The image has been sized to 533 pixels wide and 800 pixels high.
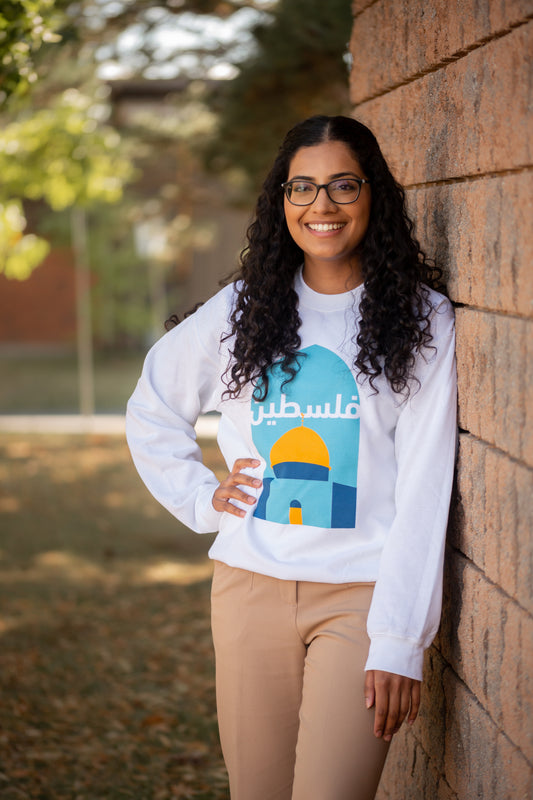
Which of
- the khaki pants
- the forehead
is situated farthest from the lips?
the khaki pants

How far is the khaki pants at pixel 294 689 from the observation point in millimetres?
2215

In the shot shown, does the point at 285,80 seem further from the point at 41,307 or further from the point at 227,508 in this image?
the point at 41,307

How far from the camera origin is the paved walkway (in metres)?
13.9

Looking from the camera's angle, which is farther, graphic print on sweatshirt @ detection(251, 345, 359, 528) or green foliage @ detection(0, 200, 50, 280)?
green foliage @ detection(0, 200, 50, 280)

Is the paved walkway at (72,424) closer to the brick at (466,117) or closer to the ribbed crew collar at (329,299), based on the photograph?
the brick at (466,117)

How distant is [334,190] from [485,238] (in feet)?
1.38

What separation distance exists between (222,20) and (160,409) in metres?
7.63

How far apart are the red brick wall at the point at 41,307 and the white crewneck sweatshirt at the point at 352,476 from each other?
87.0 ft

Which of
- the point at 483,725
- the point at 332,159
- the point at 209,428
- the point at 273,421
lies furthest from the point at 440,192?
the point at 209,428

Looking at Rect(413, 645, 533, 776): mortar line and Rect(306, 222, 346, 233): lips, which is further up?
Rect(306, 222, 346, 233): lips

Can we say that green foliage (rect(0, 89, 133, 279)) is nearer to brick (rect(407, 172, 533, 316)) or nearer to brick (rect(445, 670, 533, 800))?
brick (rect(407, 172, 533, 316))

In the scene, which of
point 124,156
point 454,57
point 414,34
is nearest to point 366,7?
point 414,34

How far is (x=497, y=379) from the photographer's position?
2137mm

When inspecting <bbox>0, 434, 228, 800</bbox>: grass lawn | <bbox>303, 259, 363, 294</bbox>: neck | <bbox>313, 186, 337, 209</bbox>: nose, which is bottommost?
<bbox>0, 434, 228, 800</bbox>: grass lawn
